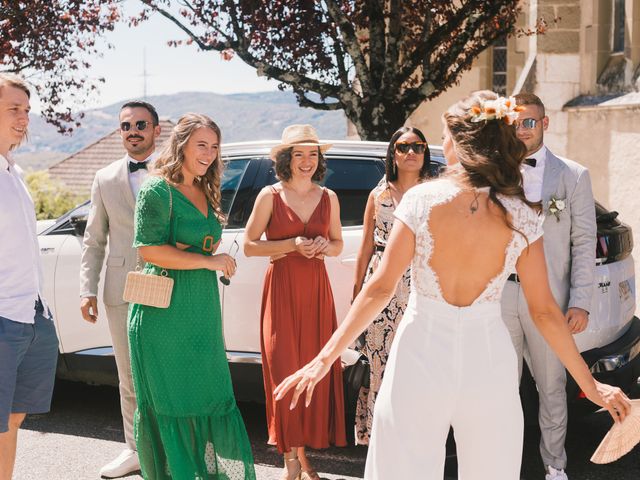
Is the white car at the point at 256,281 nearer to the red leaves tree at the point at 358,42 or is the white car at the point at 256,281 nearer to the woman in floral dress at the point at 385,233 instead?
the woman in floral dress at the point at 385,233

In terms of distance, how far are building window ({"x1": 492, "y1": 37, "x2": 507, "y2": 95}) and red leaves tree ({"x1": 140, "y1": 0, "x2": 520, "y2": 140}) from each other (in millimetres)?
4577

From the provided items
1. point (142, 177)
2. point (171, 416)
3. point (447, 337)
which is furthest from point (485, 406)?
point (142, 177)

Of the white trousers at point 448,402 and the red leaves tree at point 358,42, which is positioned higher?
the red leaves tree at point 358,42

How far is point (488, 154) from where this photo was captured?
2.87 meters

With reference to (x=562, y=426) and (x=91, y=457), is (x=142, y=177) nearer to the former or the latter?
(x=91, y=457)

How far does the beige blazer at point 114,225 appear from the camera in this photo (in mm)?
5059

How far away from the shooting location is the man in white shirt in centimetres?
393

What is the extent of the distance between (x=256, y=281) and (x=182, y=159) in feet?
4.19

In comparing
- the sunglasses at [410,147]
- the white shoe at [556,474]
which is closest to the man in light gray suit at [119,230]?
the sunglasses at [410,147]

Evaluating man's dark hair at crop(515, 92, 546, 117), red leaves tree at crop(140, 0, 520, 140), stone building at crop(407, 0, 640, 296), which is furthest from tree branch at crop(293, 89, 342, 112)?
man's dark hair at crop(515, 92, 546, 117)

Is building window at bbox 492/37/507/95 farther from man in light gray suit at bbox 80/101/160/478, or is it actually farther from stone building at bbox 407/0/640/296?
man in light gray suit at bbox 80/101/160/478

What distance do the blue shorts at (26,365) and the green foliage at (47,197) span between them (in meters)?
16.1

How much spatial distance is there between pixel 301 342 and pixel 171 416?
38.7 inches

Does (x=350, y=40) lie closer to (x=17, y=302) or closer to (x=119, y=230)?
(x=119, y=230)
